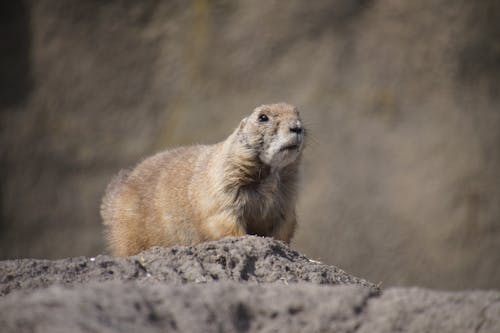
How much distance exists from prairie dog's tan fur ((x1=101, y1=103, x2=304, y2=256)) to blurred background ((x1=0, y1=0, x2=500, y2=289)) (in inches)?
124

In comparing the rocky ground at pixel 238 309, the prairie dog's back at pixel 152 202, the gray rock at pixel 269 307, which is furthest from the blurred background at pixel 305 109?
the gray rock at pixel 269 307

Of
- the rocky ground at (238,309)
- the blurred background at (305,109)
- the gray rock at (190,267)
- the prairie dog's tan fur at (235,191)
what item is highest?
the blurred background at (305,109)

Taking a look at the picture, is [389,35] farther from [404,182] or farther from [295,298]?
[295,298]

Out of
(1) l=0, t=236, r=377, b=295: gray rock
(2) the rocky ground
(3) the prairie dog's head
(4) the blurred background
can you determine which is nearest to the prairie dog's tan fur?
(3) the prairie dog's head

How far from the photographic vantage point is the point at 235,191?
6.08 metres

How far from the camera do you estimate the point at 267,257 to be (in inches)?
199

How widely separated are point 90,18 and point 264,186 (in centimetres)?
461

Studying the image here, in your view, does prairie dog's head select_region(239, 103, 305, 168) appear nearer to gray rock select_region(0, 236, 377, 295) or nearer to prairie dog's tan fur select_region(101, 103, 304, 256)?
prairie dog's tan fur select_region(101, 103, 304, 256)

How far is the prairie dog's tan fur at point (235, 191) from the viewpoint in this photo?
6008 mm

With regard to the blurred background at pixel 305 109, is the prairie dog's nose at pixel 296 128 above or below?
below

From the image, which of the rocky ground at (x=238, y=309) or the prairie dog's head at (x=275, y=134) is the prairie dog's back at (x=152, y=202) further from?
the rocky ground at (x=238, y=309)

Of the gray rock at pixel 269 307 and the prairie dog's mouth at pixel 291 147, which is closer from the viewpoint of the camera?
the gray rock at pixel 269 307

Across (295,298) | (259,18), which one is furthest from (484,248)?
(295,298)

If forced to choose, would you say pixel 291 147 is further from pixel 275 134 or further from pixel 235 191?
pixel 235 191
